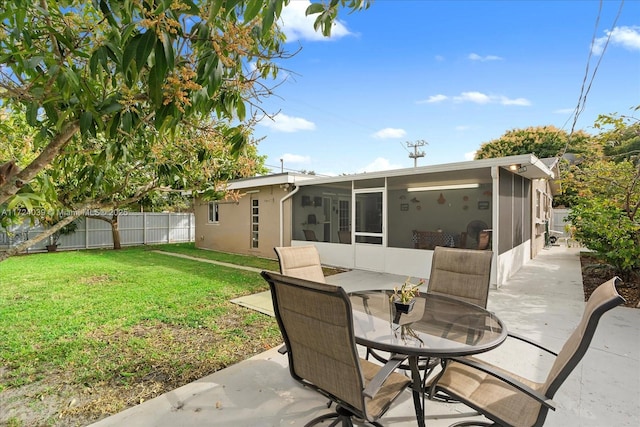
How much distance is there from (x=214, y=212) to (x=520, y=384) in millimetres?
14506

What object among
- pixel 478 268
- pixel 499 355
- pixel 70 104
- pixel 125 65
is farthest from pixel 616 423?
pixel 70 104

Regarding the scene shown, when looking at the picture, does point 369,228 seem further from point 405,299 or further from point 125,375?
point 125,375

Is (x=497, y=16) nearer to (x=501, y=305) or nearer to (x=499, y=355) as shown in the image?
(x=501, y=305)

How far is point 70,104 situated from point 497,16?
7634 millimetres

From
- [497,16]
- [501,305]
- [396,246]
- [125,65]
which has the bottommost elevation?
[501,305]

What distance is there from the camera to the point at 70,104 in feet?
5.59

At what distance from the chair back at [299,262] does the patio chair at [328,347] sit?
5.80 feet

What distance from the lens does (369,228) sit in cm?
940

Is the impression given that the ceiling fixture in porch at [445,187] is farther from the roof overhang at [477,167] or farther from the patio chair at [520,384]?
the patio chair at [520,384]

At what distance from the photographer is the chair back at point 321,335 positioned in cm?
188

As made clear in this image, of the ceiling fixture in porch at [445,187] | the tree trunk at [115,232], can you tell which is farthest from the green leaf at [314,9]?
the tree trunk at [115,232]

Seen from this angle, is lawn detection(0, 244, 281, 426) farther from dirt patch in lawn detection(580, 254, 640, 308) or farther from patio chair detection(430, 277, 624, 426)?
dirt patch in lawn detection(580, 254, 640, 308)

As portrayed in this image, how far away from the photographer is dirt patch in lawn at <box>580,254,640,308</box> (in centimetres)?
632

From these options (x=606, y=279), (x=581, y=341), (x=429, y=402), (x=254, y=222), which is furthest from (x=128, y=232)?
(x=606, y=279)
